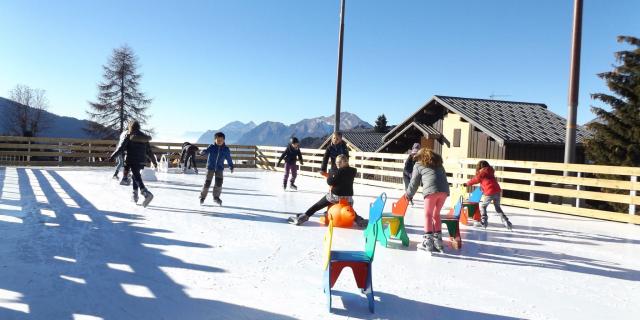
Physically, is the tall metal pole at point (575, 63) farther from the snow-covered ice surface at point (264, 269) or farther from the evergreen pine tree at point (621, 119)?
the evergreen pine tree at point (621, 119)

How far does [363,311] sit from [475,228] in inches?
185

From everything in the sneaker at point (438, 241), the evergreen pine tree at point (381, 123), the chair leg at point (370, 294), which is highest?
the evergreen pine tree at point (381, 123)

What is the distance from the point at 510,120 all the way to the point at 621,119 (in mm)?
5315

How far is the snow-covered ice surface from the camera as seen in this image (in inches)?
147

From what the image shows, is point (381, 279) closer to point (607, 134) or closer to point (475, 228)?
point (475, 228)

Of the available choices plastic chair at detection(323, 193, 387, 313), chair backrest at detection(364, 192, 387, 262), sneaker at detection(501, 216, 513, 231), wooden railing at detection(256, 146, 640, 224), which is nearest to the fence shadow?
plastic chair at detection(323, 193, 387, 313)

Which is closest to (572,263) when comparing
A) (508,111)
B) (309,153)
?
(309,153)

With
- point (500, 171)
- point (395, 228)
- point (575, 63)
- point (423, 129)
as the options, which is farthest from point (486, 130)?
point (395, 228)

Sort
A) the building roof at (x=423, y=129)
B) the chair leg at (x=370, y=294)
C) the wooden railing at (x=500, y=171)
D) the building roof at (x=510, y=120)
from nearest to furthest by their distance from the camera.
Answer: the chair leg at (x=370, y=294), the wooden railing at (x=500, y=171), the building roof at (x=510, y=120), the building roof at (x=423, y=129)

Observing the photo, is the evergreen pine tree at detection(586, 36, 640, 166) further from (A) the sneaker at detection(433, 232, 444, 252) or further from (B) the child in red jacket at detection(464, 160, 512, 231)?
(A) the sneaker at detection(433, 232, 444, 252)

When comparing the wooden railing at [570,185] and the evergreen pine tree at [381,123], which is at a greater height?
the evergreen pine tree at [381,123]

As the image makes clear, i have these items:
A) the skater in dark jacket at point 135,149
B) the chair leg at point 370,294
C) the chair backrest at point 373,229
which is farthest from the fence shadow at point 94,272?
the skater in dark jacket at point 135,149

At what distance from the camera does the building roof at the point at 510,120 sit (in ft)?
70.3

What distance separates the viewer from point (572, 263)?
5723 mm
